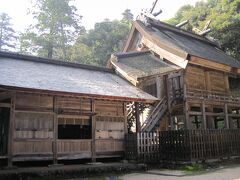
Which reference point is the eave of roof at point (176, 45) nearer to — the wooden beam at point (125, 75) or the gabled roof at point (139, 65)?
the gabled roof at point (139, 65)

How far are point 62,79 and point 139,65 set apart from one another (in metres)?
7.31

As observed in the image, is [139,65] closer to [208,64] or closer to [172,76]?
[172,76]

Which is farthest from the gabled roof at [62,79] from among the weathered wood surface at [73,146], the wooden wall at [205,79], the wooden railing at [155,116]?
the wooden wall at [205,79]

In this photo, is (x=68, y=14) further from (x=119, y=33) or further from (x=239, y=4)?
(x=239, y=4)

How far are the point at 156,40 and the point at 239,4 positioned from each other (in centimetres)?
1664

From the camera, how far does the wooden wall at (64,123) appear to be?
42.7ft

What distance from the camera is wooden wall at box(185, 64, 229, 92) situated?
21.4m

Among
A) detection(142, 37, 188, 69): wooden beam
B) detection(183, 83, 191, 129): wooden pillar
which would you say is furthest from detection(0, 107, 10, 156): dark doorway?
detection(142, 37, 188, 69): wooden beam

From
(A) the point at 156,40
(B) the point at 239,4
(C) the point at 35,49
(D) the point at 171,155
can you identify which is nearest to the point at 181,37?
(A) the point at 156,40

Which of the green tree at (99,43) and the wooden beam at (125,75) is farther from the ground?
the green tree at (99,43)

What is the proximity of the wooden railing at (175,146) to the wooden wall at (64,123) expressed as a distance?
3.54 ft

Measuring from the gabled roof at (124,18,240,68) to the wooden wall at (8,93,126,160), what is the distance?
243 inches

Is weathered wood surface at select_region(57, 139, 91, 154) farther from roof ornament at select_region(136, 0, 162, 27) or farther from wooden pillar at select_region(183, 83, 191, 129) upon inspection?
roof ornament at select_region(136, 0, 162, 27)

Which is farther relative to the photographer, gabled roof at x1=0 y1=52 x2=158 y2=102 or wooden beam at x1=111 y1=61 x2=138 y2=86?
wooden beam at x1=111 y1=61 x2=138 y2=86
